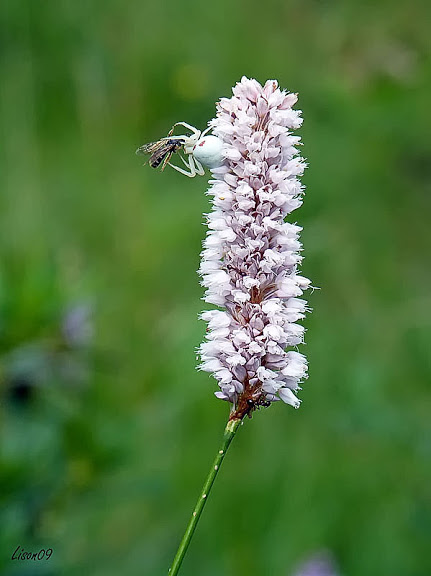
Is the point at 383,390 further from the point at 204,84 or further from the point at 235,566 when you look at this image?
the point at 204,84

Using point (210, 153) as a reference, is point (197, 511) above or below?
below

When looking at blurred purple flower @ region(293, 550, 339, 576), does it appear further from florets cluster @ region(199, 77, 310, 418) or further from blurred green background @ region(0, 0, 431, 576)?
florets cluster @ region(199, 77, 310, 418)

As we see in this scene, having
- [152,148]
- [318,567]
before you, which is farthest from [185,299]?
[152,148]

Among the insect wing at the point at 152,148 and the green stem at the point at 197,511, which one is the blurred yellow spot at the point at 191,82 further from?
the green stem at the point at 197,511

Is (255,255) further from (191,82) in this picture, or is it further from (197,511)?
(191,82)

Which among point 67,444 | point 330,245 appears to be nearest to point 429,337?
point 330,245

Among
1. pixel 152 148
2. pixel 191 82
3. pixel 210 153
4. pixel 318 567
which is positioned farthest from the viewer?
pixel 191 82

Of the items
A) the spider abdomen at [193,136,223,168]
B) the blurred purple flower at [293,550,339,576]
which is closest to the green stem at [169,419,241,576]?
the spider abdomen at [193,136,223,168]

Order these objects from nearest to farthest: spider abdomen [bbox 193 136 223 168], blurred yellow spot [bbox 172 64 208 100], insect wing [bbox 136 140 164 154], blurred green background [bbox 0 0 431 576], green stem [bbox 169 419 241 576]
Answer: green stem [bbox 169 419 241 576]
spider abdomen [bbox 193 136 223 168]
insect wing [bbox 136 140 164 154]
blurred green background [bbox 0 0 431 576]
blurred yellow spot [bbox 172 64 208 100]
